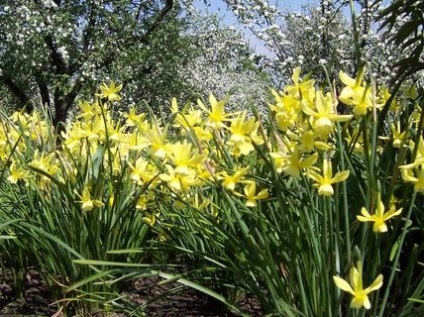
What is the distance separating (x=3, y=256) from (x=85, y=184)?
60 cm

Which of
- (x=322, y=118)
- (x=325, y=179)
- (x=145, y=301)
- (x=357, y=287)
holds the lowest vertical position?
(x=145, y=301)

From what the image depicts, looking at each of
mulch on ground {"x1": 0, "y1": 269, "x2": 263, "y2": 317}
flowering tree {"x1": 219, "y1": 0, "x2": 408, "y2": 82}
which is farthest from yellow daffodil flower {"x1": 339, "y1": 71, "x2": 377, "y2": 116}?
flowering tree {"x1": 219, "y1": 0, "x2": 408, "y2": 82}

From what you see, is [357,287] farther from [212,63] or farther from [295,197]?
[212,63]

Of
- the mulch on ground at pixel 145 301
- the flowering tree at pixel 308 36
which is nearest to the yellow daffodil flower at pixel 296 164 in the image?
the mulch on ground at pixel 145 301

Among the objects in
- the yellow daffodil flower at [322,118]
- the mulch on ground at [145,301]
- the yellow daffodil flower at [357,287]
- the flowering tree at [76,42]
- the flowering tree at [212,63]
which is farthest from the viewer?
→ the flowering tree at [212,63]

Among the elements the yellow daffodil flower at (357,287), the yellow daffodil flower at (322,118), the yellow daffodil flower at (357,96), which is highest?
the yellow daffodil flower at (357,96)

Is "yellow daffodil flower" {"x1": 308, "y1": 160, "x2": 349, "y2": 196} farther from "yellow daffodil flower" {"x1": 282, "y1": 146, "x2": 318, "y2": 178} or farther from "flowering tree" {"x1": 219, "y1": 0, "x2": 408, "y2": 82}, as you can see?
"flowering tree" {"x1": 219, "y1": 0, "x2": 408, "y2": 82}

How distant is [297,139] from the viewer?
133cm

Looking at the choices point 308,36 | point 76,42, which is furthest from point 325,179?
point 76,42

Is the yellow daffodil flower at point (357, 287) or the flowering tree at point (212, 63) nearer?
the yellow daffodil flower at point (357, 287)

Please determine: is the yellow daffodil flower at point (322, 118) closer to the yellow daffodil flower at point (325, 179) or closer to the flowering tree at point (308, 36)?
the yellow daffodil flower at point (325, 179)

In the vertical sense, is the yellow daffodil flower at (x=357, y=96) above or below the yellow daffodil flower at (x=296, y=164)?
above

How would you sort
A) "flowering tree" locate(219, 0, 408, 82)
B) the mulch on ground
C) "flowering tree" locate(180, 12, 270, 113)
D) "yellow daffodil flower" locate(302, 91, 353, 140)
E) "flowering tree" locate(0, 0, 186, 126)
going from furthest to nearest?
"flowering tree" locate(180, 12, 270, 113), "flowering tree" locate(0, 0, 186, 126), "flowering tree" locate(219, 0, 408, 82), the mulch on ground, "yellow daffodil flower" locate(302, 91, 353, 140)

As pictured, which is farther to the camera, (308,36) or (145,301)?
(308,36)
